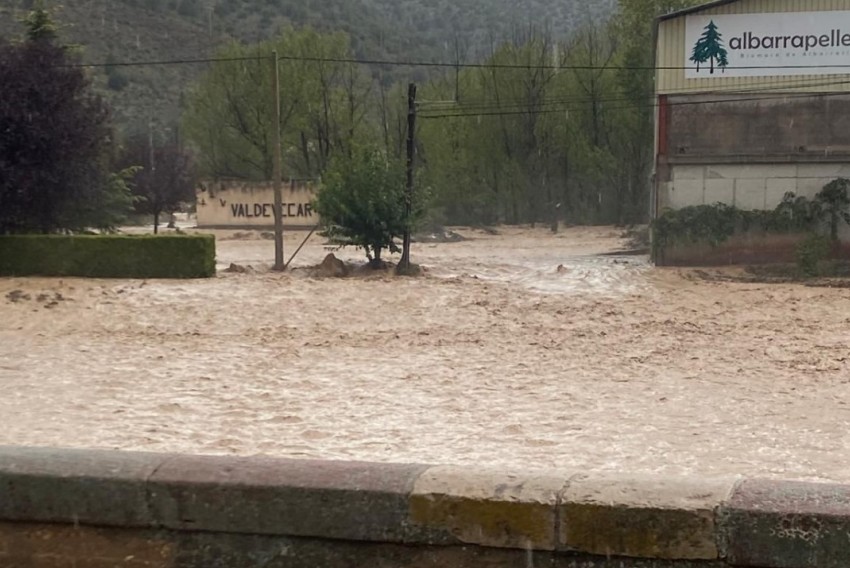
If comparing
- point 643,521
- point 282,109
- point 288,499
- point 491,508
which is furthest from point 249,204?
point 643,521

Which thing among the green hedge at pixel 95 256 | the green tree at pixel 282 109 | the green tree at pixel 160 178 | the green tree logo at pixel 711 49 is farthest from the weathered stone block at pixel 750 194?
the green tree at pixel 282 109

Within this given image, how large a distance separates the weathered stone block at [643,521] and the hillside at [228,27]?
73.1 m

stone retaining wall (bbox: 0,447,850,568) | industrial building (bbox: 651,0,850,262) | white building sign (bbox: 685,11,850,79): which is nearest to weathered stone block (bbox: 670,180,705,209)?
industrial building (bbox: 651,0,850,262)

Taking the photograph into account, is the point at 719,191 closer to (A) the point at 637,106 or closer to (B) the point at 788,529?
(A) the point at 637,106

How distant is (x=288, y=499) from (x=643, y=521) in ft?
4.15

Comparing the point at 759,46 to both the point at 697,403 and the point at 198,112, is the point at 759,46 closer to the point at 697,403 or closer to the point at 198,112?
the point at 697,403

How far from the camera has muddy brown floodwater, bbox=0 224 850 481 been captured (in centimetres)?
1161

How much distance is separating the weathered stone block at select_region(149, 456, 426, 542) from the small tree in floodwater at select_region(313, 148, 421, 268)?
28960mm

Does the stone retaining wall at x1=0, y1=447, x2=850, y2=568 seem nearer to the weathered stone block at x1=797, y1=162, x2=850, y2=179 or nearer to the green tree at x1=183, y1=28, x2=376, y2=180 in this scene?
the weathered stone block at x1=797, y1=162, x2=850, y2=179

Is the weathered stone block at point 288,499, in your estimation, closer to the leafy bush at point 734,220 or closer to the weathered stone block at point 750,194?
the leafy bush at point 734,220

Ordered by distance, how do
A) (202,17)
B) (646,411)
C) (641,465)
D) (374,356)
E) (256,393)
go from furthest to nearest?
(202,17) → (374,356) → (256,393) → (646,411) → (641,465)

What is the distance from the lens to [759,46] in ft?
113

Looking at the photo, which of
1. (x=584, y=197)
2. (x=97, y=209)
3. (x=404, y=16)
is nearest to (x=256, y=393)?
(x=97, y=209)

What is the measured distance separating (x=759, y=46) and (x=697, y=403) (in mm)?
23030
